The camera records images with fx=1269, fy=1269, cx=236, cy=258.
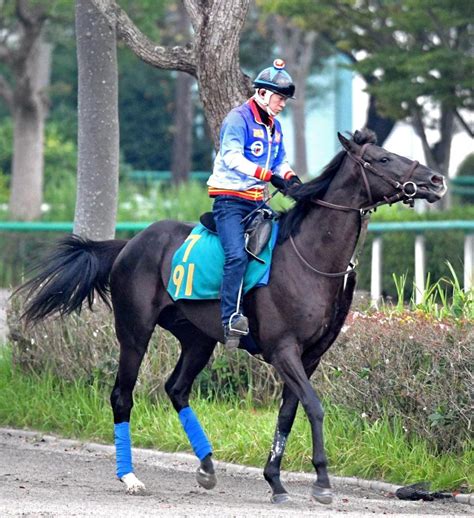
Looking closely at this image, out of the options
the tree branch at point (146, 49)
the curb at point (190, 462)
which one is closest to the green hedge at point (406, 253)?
the tree branch at point (146, 49)

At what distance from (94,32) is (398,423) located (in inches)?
185

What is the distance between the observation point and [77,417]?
9242 mm

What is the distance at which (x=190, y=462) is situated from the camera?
27.6 ft

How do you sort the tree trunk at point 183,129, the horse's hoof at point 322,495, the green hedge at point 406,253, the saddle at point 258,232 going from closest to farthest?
the horse's hoof at point 322,495
the saddle at point 258,232
the green hedge at point 406,253
the tree trunk at point 183,129

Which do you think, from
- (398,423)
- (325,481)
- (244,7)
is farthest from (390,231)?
(325,481)

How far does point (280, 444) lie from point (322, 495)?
60 centimetres

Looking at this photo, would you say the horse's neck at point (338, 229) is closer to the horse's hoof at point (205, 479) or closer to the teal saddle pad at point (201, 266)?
the teal saddle pad at point (201, 266)

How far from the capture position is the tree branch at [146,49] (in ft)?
31.1

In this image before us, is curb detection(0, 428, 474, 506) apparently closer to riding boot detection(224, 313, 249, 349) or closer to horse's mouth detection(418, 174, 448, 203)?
riding boot detection(224, 313, 249, 349)

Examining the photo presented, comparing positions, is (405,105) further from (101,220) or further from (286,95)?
(286,95)

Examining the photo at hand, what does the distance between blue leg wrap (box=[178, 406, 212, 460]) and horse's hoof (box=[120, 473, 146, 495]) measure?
39 cm

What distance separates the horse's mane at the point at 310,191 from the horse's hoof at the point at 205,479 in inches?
56.0

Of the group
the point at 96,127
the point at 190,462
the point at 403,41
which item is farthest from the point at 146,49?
the point at 403,41

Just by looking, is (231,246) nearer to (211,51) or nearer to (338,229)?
(338,229)
